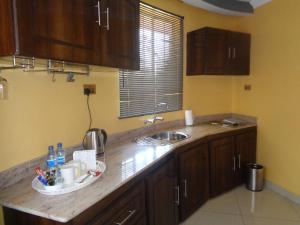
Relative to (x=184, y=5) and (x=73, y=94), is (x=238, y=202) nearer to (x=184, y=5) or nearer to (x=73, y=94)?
(x=73, y=94)

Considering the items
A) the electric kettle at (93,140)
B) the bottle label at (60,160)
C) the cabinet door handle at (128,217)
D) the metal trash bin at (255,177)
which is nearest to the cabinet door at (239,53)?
the metal trash bin at (255,177)

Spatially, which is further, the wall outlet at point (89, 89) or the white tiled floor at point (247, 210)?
the white tiled floor at point (247, 210)

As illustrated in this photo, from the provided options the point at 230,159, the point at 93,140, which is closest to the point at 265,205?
the point at 230,159

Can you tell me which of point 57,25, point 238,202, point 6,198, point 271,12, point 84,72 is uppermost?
point 271,12

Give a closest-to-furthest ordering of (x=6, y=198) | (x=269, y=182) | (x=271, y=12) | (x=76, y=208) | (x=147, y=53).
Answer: (x=76, y=208), (x=6, y=198), (x=147, y=53), (x=271, y=12), (x=269, y=182)

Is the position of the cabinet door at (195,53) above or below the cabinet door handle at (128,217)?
above

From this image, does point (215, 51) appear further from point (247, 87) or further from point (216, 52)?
point (247, 87)

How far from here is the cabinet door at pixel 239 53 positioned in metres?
2.90

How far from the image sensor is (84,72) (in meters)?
1.82

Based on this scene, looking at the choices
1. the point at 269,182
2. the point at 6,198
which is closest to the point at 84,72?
the point at 6,198

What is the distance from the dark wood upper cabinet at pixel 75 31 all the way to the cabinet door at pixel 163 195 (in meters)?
0.86

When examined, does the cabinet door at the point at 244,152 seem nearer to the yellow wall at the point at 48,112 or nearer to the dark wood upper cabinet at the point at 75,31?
the yellow wall at the point at 48,112

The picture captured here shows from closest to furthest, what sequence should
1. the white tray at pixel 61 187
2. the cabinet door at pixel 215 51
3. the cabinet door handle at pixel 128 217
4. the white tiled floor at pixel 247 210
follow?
the white tray at pixel 61 187
the cabinet door handle at pixel 128 217
the white tiled floor at pixel 247 210
the cabinet door at pixel 215 51

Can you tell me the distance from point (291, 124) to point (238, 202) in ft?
3.55
